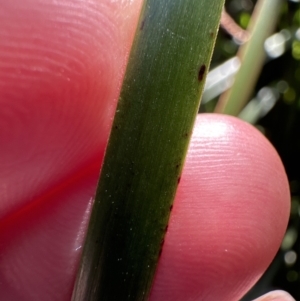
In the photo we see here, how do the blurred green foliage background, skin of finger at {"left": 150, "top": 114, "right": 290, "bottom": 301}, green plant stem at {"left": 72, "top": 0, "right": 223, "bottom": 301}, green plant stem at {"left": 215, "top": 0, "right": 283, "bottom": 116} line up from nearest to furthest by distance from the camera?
green plant stem at {"left": 72, "top": 0, "right": 223, "bottom": 301}, skin of finger at {"left": 150, "top": 114, "right": 290, "bottom": 301}, green plant stem at {"left": 215, "top": 0, "right": 283, "bottom": 116}, the blurred green foliage background

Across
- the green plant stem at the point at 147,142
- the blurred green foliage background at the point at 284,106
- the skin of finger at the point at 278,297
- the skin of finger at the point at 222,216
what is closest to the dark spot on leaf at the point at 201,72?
the green plant stem at the point at 147,142

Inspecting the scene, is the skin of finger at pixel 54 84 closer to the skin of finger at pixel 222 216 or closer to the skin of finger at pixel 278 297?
the skin of finger at pixel 222 216

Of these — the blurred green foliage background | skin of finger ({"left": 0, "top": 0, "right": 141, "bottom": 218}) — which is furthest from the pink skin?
the blurred green foliage background

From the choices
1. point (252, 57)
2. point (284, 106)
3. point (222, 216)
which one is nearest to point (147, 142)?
point (222, 216)

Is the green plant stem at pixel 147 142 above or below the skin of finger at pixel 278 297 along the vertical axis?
above

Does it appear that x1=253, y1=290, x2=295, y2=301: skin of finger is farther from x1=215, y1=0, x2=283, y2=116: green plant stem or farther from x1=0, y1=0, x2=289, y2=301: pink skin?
x1=215, y1=0, x2=283, y2=116: green plant stem

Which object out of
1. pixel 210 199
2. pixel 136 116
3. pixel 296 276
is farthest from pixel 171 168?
pixel 296 276
